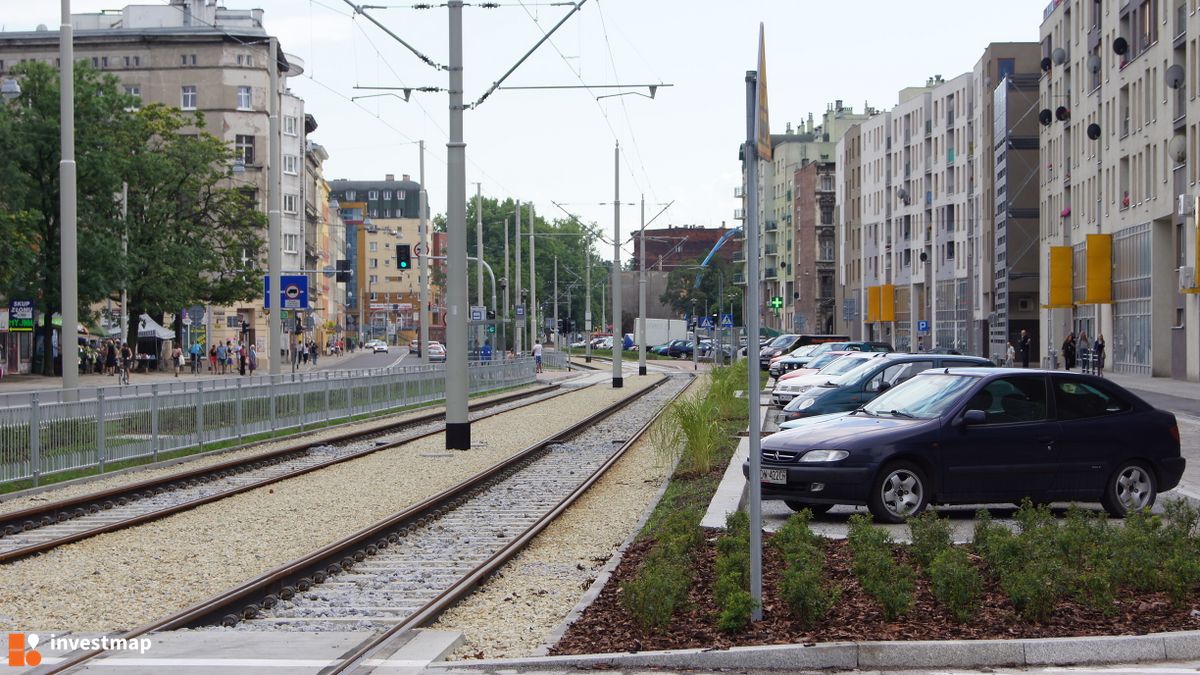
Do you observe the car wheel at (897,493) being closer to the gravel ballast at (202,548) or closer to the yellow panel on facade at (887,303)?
the gravel ballast at (202,548)

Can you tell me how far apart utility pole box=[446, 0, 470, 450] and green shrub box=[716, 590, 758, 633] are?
1689cm

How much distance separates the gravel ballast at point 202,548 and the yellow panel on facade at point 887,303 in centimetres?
9784

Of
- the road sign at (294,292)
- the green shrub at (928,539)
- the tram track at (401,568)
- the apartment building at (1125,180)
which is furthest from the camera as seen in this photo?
the apartment building at (1125,180)

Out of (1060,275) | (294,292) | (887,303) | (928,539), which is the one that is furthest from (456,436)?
(887,303)

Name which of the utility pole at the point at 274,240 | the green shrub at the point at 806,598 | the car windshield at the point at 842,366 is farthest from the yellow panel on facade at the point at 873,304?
the green shrub at the point at 806,598

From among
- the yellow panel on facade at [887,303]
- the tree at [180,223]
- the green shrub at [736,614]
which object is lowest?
the green shrub at [736,614]

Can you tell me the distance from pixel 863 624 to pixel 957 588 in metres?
0.58

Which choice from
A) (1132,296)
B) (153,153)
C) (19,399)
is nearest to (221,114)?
(153,153)

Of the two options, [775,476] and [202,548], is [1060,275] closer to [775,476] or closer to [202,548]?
[775,476]

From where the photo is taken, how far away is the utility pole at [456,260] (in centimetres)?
2547

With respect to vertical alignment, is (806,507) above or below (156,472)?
above

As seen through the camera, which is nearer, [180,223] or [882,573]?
[882,573]

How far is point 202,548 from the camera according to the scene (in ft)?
44.6

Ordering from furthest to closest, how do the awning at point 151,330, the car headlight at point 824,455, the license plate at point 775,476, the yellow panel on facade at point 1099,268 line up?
the awning at point 151,330 < the yellow panel on facade at point 1099,268 < the license plate at point 775,476 < the car headlight at point 824,455
